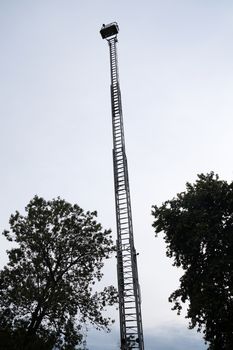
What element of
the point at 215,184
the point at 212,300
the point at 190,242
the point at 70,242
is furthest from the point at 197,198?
the point at 70,242

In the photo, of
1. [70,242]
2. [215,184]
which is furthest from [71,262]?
[215,184]

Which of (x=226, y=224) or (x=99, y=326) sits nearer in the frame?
(x=99, y=326)

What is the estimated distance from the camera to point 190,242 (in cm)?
1888

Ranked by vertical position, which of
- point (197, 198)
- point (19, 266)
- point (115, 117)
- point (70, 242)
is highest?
point (115, 117)

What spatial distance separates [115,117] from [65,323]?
40.0 feet

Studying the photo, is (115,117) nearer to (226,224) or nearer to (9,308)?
(226,224)

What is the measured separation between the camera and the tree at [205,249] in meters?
16.8

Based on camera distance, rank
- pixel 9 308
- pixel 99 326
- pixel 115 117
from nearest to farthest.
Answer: pixel 9 308 < pixel 99 326 < pixel 115 117

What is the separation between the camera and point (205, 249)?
62.3 ft

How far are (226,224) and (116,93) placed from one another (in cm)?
1081

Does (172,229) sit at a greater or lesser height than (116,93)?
lesser

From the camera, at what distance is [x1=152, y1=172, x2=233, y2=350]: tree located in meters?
16.8

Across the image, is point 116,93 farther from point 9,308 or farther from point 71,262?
point 9,308

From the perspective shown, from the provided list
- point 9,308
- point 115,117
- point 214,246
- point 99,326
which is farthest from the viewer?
point 115,117
